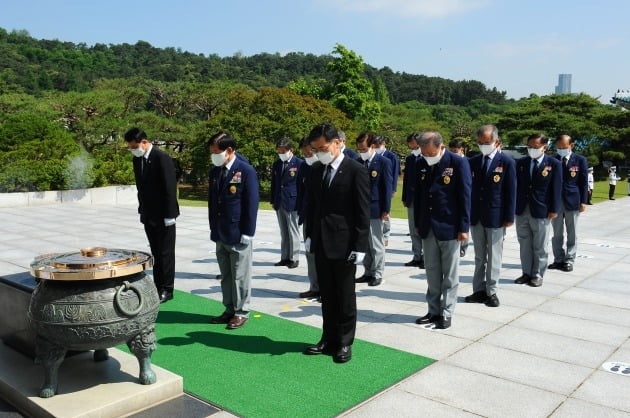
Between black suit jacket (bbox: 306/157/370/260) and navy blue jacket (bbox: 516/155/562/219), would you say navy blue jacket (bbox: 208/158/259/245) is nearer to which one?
black suit jacket (bbox: 306/157/370/260)

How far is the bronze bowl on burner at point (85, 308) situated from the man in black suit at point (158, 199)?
2.27 m

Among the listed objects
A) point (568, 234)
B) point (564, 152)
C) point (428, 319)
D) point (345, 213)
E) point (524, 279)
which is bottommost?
point (428, 319)

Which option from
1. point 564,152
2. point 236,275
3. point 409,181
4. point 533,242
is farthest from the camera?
point 409,181

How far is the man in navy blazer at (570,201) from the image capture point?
24.4 feet

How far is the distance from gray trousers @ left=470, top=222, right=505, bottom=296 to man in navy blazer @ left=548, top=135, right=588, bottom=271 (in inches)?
88.8

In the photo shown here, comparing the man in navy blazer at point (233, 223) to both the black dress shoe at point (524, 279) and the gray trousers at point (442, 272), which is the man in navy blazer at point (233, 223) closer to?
the gray trousers at point (442, 272)

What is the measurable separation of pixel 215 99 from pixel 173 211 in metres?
26.4

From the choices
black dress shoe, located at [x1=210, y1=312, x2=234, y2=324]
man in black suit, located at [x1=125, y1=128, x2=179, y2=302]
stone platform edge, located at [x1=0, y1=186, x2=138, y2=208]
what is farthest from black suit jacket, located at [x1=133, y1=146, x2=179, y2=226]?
stone platform edge, located at [x1=0, y1=186, x2=138, y2=208]

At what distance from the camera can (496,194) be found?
563 centimetres

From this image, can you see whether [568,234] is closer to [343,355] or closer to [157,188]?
[343,355]

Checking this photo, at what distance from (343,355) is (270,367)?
1.81ft

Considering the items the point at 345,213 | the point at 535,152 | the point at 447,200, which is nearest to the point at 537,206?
the point at 535,152

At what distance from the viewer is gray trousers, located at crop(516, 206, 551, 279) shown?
650cm

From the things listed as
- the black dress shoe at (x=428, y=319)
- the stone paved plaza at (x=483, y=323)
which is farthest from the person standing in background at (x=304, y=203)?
the black dress shoe at (x=428, y=319)
